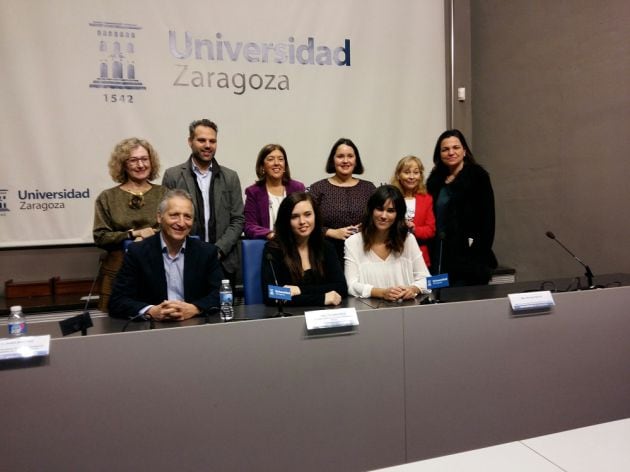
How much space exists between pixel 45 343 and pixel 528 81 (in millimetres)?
3375

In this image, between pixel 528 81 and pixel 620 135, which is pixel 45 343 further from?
pixel 528 81

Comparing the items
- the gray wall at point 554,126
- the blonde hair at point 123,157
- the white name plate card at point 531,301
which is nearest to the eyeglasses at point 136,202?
the blonde hair at point 123,157

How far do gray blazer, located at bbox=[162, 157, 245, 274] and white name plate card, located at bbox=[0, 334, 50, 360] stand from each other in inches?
47.8

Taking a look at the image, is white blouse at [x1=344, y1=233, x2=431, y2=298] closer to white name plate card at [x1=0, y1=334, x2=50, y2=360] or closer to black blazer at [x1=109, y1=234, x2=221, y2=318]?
black blazer at [x1=109, y1=234, x2=221, y2=318]

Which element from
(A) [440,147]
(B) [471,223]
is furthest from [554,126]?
(B) [471,223]

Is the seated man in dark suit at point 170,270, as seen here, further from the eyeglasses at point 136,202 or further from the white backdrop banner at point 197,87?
the white backdrop banner at point 197,87

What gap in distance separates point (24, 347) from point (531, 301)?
1.70m

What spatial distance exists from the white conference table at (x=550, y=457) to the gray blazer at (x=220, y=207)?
178cm

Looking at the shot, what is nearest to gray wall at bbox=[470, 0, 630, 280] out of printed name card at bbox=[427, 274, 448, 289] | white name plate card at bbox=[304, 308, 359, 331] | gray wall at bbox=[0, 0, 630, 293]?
gray wall at bbox=[0, 0, 630, 293]

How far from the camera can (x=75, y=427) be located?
1.34 metres

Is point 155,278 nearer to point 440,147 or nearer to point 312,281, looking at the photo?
point 312,281

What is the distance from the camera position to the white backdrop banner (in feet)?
9.91

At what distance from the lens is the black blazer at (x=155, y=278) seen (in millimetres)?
1789

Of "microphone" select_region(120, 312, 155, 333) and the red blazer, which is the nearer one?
"microphone" select_region(120, 312, 155, 333)
